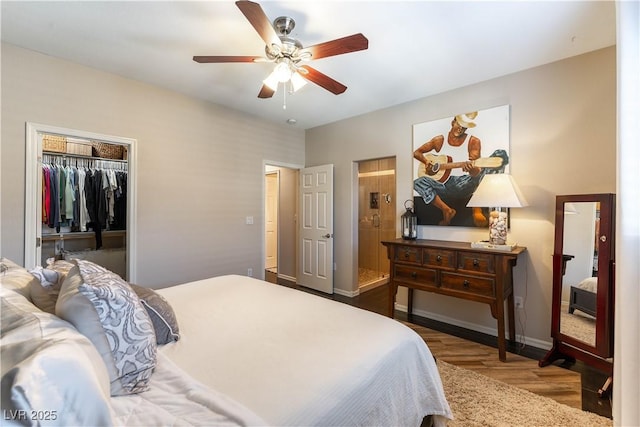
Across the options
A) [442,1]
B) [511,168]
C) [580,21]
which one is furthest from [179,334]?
[580,21]

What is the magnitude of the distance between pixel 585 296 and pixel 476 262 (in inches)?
30.0

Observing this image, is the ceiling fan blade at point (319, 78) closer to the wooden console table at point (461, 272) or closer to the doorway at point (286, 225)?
the wooden console table at point (461, 272)

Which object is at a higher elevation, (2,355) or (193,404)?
(2,355)

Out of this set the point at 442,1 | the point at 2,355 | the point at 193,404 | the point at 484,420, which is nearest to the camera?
the point at 2,355

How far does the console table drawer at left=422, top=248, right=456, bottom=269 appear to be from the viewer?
101 inches

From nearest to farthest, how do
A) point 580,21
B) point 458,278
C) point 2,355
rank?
point 2,355
point 580,21
point 458,278

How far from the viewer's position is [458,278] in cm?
253

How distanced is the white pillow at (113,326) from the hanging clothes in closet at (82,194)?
330cm

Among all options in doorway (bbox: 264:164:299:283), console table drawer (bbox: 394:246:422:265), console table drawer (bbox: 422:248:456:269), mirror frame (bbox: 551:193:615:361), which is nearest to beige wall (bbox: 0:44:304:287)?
doorway (bbox: 264:164:299:283)

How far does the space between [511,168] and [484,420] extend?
216cm

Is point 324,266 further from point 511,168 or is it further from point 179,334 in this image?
point 179,334

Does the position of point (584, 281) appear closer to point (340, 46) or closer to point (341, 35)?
point (340, 46)

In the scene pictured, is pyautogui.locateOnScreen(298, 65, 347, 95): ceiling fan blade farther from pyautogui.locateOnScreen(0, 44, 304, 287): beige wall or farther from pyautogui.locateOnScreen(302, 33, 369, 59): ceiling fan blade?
pyautogui.locateOnScreen(0, 44, 304, 287): beige wall

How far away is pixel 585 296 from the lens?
212 cm
